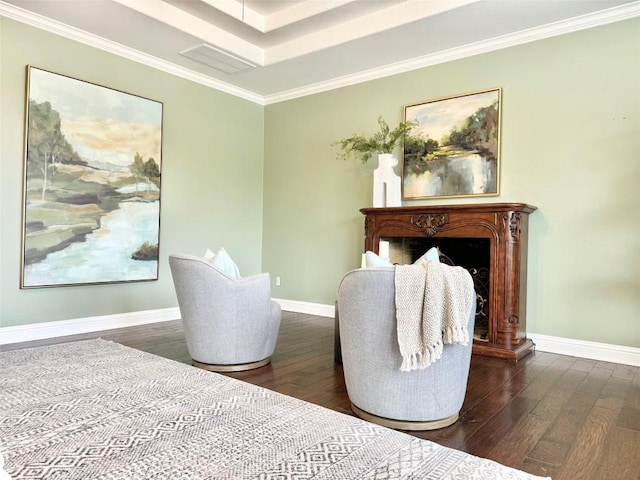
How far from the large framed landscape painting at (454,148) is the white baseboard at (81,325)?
3.13 meters

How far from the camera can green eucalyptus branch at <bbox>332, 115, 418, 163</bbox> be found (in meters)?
4.69

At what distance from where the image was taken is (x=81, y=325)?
430cm

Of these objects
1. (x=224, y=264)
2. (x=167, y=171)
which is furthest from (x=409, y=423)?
(x=167, y=171)

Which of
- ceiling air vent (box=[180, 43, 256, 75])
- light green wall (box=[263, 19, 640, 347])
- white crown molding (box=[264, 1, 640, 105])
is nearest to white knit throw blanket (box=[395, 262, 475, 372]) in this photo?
light green wall (box=[263, 19, 640, 347])

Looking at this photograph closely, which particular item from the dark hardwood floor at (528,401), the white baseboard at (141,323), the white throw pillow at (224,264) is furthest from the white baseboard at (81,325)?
the white throw pillow at (224,264)

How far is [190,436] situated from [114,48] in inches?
165

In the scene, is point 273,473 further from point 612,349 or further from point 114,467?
point 612,349

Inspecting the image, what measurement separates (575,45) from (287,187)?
3.58 metres

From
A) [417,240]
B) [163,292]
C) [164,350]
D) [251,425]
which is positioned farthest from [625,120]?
[163,292]

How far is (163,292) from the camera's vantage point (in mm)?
5062

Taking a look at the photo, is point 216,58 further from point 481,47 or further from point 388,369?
point 388,369

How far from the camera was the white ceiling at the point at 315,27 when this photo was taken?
3.76 metres

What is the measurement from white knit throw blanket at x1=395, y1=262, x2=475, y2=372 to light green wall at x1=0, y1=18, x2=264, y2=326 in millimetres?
3623

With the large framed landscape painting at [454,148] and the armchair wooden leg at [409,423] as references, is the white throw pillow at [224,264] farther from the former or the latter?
the large framed landscape painting at [454,148]
